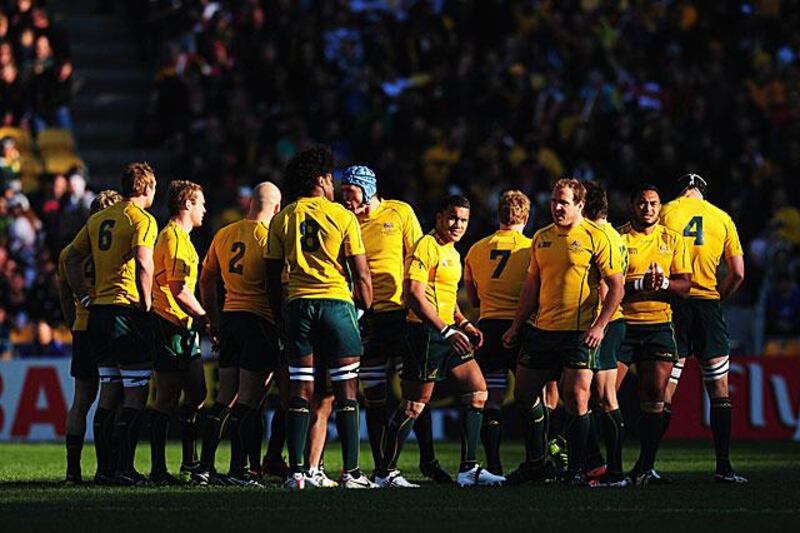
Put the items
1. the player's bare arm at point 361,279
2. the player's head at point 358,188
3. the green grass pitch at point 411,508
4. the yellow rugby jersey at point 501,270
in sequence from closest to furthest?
the green grass pitch at point 411,508 → the player's bare arm at point 361,279 → the player's head at point 358,188 → the yellow rugby jersey at point 501,270

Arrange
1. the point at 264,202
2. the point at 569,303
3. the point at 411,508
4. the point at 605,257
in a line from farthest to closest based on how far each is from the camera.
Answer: the point at 264,202, the point at 569,303, the point at 605,257, the point at 411,508

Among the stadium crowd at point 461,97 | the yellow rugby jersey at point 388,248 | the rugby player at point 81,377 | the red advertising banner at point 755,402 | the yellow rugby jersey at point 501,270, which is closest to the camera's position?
the yellow rugby jersey at point 388,248

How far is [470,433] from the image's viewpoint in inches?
582

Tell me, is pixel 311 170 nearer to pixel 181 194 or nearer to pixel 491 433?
pixel 181 194

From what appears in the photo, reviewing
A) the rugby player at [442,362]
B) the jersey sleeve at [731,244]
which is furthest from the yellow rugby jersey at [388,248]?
the jersey sleeve at [731,244]

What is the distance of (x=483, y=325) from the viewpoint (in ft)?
50.9

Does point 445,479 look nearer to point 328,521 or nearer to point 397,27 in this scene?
point 328,521

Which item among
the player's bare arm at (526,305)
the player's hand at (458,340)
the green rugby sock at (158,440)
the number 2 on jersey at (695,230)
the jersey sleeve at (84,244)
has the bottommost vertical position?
the green rugby sock at (158,440)

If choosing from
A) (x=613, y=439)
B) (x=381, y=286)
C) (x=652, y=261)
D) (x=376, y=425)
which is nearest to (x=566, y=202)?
(x=652, y=261)

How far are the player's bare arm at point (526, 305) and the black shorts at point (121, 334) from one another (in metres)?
2.85

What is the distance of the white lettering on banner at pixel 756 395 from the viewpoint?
2247cm

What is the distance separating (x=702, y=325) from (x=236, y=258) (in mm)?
3730

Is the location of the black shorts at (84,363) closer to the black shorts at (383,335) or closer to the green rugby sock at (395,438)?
the black shorts at (383,335)

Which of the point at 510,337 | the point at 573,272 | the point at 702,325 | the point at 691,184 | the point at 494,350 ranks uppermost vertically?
the point at 691,184
